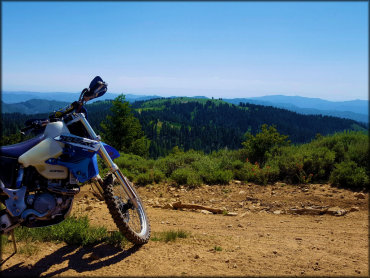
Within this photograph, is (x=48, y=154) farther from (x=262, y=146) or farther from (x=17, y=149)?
(x=262, y=146)

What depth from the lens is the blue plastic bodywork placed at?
10.9ft

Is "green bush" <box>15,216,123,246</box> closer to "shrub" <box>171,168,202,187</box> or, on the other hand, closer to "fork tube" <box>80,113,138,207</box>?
"fork tube" <box>80,113,138,207</box>

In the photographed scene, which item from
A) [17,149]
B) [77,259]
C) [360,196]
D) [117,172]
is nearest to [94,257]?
[77,259]

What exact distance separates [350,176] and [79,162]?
23.0 feet

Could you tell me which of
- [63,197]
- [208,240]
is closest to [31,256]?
[63,197]

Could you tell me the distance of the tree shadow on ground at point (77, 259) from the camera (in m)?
3.11

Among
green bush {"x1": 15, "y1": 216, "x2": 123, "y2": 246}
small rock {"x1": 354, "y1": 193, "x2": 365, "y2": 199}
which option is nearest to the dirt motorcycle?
green bush {"x1": 15, "y1": 216, "x2": 123, "y2": 246}

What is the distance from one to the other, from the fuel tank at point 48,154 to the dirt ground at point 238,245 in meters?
1.20

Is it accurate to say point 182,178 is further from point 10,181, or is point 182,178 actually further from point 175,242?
point 10,181

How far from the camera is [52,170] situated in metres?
3.23

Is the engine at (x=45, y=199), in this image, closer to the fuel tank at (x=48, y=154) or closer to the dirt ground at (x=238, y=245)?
the fuel tank at (x=48, y=154)

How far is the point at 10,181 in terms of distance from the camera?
319 centimetres

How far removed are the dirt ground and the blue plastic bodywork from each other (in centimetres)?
112

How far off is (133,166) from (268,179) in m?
4.72
